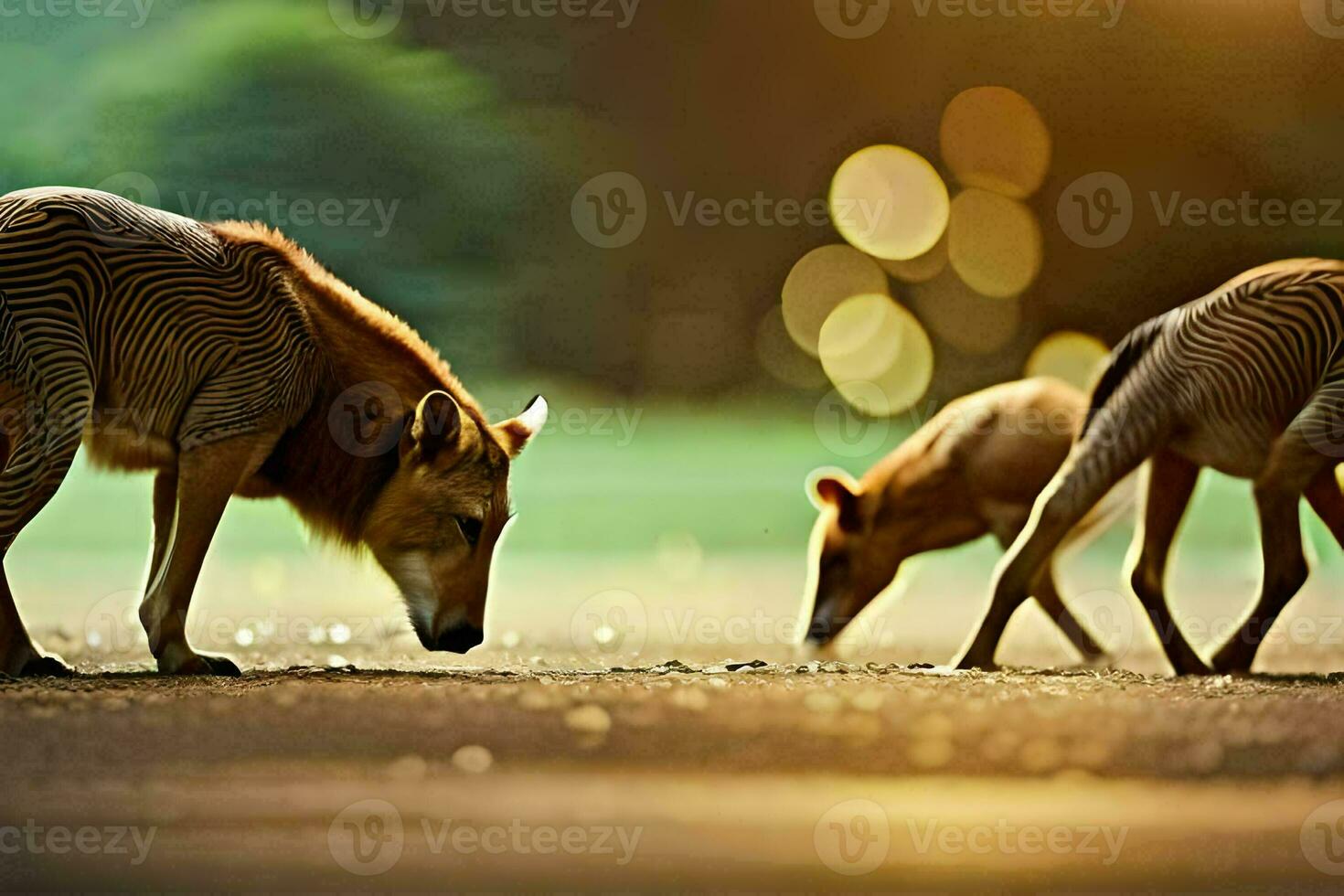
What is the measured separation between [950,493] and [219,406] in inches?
183

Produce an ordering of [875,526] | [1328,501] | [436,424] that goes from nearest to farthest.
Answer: [436,424]
[1328,501]
[875,526]

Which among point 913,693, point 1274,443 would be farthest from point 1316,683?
point 913,693

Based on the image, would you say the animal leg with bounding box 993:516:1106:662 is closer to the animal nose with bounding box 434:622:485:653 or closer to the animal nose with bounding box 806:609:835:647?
the animal nose with bounding box 806:609:835:647

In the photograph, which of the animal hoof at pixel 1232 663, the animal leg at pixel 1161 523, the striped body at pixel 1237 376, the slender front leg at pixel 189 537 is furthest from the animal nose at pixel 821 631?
the slender front leg at pixel 189 537

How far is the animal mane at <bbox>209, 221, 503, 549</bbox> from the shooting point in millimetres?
7625

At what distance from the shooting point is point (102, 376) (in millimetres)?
7125

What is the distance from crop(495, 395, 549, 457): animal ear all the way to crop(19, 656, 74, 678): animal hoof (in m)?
2.40

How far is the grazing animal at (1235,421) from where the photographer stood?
7723mm

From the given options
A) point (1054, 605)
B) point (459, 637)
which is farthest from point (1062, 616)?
point (459, 637)

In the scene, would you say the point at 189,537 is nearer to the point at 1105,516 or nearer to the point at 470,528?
the point at 470,528

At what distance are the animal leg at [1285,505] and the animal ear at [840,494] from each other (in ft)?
8.56

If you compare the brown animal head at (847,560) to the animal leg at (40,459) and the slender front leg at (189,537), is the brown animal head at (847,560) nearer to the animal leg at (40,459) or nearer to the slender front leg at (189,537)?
the slender front leg at (189,537)

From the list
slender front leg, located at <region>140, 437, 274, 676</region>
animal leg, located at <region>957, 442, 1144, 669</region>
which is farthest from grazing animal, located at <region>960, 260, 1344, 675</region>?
slender front leg, located at <region>140, 437, 274, 676</region>

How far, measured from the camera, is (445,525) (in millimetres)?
7570
